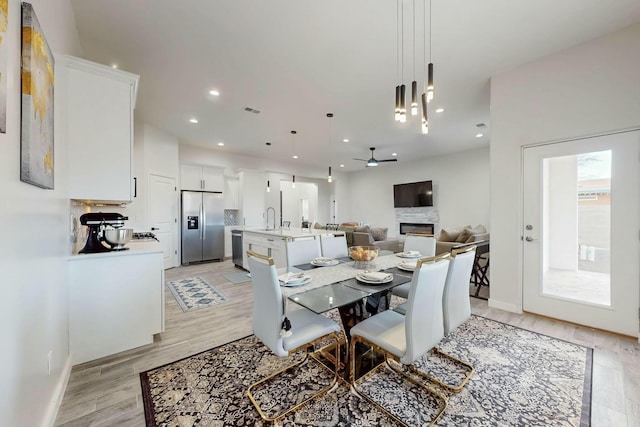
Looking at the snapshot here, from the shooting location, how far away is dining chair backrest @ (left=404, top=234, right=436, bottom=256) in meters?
3.01

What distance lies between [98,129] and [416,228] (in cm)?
804

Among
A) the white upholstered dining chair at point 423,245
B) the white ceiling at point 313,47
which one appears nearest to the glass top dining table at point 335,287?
the white upholstered dining chair at point 423,245

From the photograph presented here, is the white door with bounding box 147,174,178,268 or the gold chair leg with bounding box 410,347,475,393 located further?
the white door with bounding box 147,174,178,268

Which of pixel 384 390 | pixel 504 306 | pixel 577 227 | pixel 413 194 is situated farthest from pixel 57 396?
pixel 413 194

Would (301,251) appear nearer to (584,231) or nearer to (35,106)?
(35,106)

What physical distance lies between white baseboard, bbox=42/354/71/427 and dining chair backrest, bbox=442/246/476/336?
2.50 meters

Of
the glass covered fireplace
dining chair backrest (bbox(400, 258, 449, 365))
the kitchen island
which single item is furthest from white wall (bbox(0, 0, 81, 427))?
the glass covered fireplace

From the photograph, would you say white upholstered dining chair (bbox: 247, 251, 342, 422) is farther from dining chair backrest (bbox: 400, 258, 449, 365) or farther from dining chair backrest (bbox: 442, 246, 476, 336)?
dining chair backrest (bbox: 442, 246, 476, 336)

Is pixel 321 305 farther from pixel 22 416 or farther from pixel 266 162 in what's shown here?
pixel 266 162

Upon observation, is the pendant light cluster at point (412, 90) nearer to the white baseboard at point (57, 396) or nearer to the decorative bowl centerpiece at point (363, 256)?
the decorative bowl centerpiece at point (363, 256)

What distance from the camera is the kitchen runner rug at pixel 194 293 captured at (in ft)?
11.4

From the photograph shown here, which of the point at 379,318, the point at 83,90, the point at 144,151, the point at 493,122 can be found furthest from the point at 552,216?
the point at 144,151

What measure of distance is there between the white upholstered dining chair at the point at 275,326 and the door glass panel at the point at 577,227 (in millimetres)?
2832

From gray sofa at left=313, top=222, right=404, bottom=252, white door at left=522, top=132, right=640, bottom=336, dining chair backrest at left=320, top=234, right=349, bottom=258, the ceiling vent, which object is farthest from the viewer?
gray sofa at left=313, top=222, right=404, bottom=252
